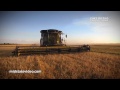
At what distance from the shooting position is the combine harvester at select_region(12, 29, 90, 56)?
8359 millimetres

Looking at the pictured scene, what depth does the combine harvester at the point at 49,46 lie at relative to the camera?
8359 millimetres

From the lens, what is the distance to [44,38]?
872 cm

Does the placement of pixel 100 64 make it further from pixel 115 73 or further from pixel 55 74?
pixel 55 74

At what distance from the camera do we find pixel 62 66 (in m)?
7.62

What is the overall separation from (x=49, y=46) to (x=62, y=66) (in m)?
1.83

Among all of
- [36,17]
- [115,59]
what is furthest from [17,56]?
[115,59]

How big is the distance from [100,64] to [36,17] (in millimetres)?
3082

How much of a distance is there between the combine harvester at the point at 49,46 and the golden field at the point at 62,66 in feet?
1.36
